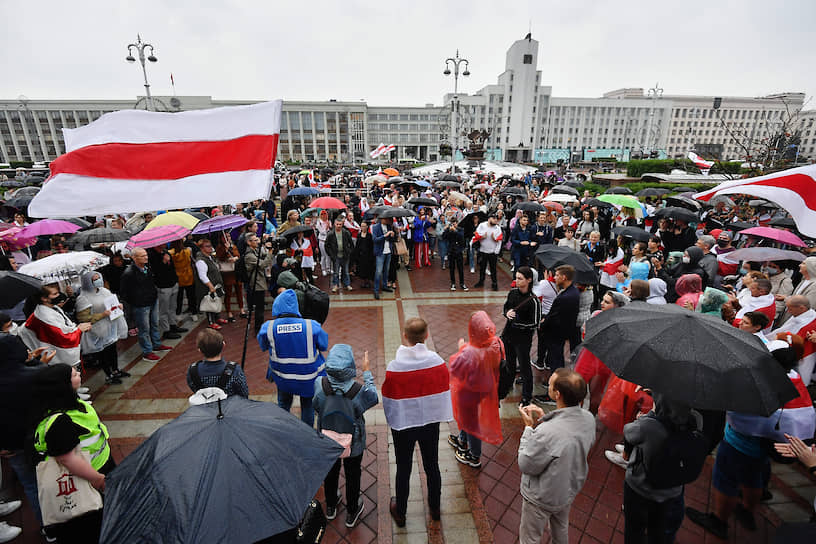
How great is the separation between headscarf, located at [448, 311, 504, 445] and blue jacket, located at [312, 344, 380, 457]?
3.17ft

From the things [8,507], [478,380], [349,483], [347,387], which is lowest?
[8,507]

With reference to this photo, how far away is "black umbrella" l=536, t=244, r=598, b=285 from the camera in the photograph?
4988 mm

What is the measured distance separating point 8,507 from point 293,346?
2877 mm

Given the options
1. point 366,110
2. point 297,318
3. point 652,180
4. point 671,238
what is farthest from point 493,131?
point 297,318

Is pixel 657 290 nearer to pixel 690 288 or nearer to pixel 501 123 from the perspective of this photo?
pixel 690 288

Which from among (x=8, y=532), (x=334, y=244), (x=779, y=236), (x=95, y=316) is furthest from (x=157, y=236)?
(x=779, y=236)

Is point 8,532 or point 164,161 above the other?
point 164,161

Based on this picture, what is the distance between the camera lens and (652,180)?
2689 centimetres

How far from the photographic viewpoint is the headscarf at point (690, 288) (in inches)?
186

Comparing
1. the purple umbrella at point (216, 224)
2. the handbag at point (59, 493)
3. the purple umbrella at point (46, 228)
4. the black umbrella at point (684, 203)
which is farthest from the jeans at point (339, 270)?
the black umbrella at point (684, 203)

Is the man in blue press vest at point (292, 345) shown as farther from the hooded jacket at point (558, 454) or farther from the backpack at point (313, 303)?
the hooded jacket at point (558, 454)

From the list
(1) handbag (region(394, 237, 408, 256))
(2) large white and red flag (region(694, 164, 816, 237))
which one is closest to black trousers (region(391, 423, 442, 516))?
(2) large white and red flag (region(694, 164, 816, 237))

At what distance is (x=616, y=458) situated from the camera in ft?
13.3

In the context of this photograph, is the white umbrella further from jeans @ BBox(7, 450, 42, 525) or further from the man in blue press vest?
the man in blue press vest
